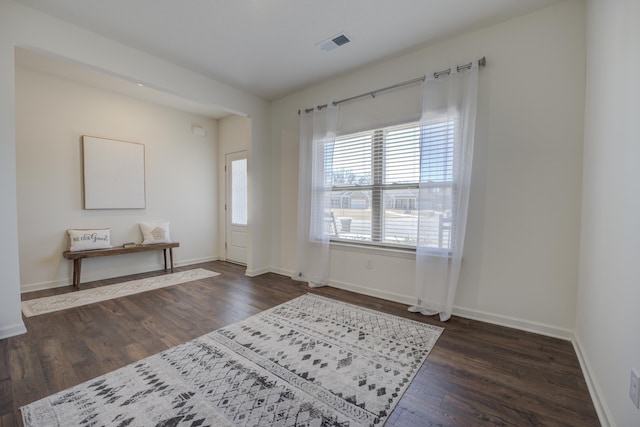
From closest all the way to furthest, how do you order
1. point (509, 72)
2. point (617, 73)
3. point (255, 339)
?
point (617, 73), point (255, 339), point (509, 72)

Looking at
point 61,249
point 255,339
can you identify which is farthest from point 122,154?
point 255,339

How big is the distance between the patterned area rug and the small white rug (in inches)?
74.8

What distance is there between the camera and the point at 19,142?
3.44 m

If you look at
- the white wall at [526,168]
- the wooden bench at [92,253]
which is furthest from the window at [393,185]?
the wooden bench at [92,253]

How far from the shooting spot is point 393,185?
3312mm

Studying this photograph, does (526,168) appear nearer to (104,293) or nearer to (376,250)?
(376,250)

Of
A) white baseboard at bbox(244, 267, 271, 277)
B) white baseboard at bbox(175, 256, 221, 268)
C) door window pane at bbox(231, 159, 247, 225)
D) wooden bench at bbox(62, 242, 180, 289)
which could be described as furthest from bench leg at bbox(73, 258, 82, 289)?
door window pane at bbox(231, 159, 247, 225)

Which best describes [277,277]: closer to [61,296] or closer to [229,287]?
[229,287]

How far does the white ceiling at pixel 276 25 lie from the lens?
2346 mm

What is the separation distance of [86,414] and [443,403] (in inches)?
80.2

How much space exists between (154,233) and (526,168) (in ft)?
17.2

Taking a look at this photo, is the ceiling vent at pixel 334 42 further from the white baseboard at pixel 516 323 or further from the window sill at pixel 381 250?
the white baseboard at pixel 516 323

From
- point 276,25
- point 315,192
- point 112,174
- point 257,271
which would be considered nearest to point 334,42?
point 276,25

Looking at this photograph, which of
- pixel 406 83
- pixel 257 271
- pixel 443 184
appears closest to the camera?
pixel 443 184
